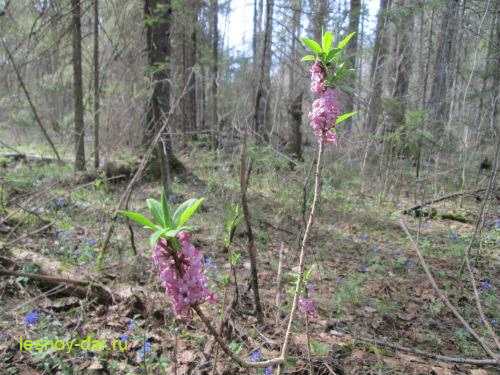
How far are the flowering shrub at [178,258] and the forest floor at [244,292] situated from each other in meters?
0.80

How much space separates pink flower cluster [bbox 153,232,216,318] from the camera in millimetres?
1336

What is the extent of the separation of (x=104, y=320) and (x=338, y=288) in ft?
7.29

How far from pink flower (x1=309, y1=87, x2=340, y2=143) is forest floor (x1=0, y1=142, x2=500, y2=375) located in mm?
959

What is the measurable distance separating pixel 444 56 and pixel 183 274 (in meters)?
7.95

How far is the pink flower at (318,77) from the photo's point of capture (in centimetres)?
193

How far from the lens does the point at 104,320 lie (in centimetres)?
284

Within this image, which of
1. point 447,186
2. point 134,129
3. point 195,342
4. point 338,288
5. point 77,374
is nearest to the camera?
point 77,374

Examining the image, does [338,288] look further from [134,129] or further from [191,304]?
[134,129]

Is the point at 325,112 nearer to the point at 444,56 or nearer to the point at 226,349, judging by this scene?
the point at 226,349

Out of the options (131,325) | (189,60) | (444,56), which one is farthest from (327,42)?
(189,60)

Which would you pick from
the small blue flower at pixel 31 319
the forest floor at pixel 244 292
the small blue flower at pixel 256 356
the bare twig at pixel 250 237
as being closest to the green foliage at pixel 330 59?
the bare twig at pixel 250 237

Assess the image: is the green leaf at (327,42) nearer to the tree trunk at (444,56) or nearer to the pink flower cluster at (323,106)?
the pink flower cluster at (323,106)

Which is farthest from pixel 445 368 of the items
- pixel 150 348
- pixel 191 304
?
pixel 191 304

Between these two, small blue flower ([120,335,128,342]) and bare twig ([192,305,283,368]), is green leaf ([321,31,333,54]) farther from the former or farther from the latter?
small blue flower ([120,335,128,342])
